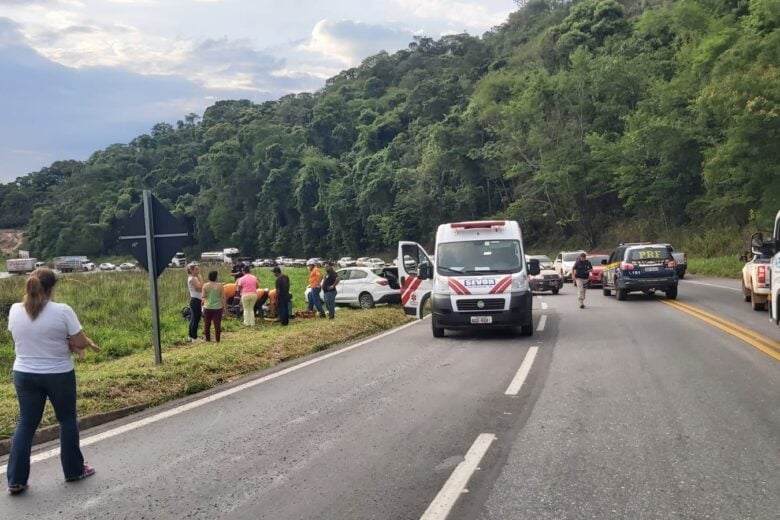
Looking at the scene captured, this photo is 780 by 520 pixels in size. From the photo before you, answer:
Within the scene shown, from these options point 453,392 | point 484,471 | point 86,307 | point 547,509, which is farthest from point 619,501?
point 86,307

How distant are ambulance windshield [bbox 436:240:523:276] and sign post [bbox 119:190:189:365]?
18.1 ft

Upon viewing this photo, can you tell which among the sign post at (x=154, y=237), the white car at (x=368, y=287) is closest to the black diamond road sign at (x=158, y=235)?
the sign post at (x=154, y=237)

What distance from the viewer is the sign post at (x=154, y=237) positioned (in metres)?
10.9

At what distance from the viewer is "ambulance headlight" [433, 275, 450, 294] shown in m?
13.6

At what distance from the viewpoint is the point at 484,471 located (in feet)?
17.4

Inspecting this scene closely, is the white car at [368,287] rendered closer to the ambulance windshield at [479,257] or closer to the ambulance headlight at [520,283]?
the ambulance windshield at [479,257]

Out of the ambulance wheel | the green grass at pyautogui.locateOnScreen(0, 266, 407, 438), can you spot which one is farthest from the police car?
→ the ambulance wheel

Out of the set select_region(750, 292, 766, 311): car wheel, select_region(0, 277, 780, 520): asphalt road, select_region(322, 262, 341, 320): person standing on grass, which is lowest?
select_region(750, 292, 766, 311): car wheel

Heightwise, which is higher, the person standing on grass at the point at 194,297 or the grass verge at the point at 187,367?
the person standing on grass at the point at 194,297

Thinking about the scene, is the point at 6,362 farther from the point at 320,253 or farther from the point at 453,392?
the point at 320,253

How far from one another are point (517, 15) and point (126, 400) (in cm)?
12523

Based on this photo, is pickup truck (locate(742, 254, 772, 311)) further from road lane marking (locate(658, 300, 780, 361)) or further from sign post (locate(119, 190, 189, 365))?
sign post (locate(119, 190, 189, 365))

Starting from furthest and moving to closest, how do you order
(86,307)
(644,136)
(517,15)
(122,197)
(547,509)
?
(517,15), (122,197), (644,136), (86,307), (547,509)

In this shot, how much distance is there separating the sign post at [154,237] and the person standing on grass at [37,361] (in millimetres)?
5504
